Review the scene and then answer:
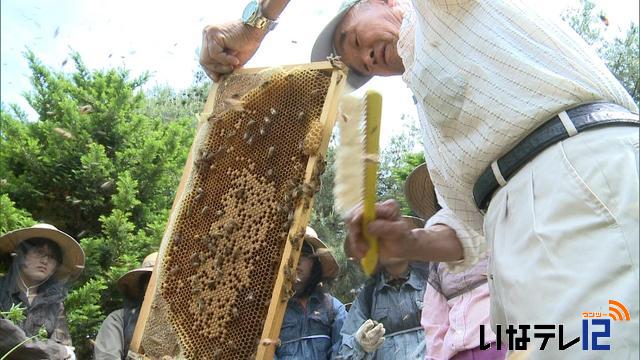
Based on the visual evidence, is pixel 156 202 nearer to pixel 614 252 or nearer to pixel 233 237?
pixel 233 237

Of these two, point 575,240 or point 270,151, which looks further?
point 270,151

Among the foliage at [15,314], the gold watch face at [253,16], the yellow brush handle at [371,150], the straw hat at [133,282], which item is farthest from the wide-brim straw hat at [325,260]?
the yellow brush handle at [371,150]

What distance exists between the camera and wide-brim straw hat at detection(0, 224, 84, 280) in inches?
236

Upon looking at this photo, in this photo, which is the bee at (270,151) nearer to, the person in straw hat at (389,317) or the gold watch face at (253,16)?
the gold watch face at (253,16)

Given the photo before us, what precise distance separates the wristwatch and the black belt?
5.11 feet

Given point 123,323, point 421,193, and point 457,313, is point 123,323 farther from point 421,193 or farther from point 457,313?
point 457,313

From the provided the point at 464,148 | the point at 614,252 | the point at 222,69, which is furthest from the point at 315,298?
the point at 614,252

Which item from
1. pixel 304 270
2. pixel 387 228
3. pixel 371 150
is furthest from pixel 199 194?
pixel 371 150

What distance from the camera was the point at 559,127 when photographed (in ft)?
5.90

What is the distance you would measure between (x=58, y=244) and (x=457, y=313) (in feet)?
13.0

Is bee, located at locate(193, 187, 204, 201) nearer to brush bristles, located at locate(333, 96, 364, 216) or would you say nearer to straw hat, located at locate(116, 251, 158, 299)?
brush bristles, located at locate(333, 96, 364, 216)

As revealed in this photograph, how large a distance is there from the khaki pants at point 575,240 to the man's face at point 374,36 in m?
1.08

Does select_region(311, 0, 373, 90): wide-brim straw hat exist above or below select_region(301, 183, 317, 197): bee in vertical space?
above

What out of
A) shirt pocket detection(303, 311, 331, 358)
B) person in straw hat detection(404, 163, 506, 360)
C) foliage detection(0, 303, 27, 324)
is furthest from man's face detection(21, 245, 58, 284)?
person in straw hat detection(404, 163, 506, 360)
